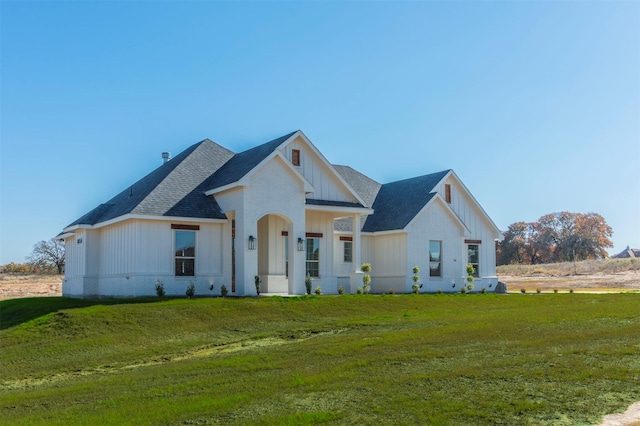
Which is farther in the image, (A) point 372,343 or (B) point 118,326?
(B) point 118,326

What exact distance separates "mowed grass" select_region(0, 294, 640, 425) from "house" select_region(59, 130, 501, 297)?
3.43 meters

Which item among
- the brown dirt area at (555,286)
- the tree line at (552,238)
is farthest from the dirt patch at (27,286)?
the tree line at (552,238)

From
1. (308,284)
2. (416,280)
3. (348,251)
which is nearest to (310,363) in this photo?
(308,284)

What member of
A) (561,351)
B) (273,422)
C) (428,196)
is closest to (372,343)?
(561,351)

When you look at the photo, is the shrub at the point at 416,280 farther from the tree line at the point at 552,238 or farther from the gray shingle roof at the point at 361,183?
the tree line at the point at 552,238

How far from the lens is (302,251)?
27391 mm

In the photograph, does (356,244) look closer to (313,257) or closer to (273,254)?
(313,257)

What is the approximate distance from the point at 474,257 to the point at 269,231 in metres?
12.4

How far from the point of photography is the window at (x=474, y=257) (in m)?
35.5

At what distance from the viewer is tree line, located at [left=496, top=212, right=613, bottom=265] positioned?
88.8 meters

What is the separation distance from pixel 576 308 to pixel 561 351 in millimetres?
9129

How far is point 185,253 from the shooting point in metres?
26.4

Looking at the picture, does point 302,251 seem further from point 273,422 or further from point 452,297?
point 273,422

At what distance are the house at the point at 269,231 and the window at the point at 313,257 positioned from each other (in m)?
0.05
